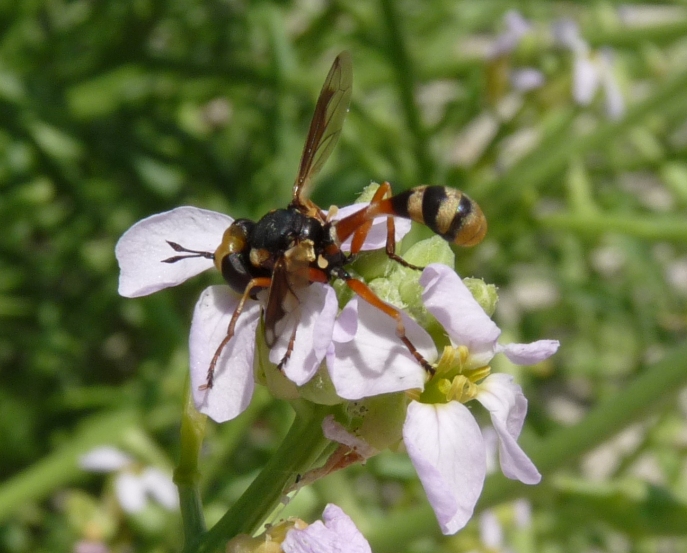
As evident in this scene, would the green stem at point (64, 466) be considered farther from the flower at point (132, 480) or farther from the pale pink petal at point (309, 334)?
the pale pink petal at point (309, 334)

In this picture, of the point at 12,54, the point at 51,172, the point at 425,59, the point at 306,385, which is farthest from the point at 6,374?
the point at 306,385

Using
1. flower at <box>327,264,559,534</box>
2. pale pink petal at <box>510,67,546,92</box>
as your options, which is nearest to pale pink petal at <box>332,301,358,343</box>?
flower at <box>327,264,559,534</box>

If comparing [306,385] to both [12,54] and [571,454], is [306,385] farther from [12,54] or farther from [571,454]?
[12,54]

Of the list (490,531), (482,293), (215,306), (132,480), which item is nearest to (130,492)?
(132,480)


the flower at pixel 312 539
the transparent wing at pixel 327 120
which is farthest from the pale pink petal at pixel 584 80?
the flower at pixel 312 539

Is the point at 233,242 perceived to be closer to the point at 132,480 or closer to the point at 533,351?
the point at 533,351

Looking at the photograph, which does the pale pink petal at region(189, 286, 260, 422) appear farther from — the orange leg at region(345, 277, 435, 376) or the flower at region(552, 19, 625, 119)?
the flower at region(552, 19, 625, 119)

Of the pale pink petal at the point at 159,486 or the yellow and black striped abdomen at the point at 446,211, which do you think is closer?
the yellow and black striped abdomen at the point at 446,211
